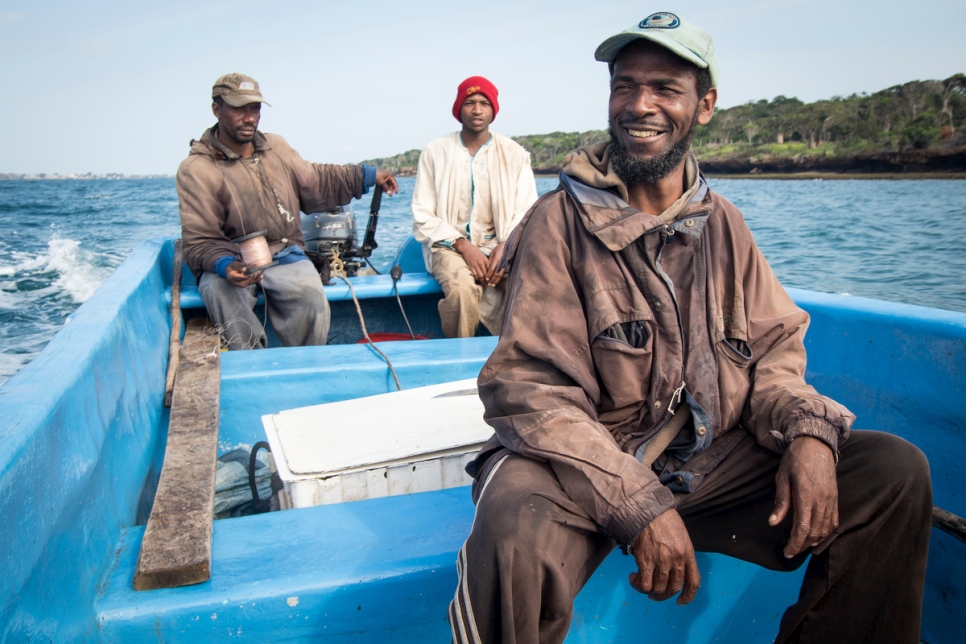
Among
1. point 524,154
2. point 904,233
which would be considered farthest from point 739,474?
point 904,233

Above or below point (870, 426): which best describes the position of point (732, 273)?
above

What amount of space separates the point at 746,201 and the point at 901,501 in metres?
28.2

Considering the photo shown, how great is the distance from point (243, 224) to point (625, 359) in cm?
292

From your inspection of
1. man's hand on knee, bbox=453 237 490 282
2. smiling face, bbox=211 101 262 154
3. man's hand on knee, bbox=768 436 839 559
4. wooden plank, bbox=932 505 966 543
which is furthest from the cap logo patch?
smiling face, bbox=211 101 262 154

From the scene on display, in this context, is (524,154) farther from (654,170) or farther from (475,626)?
(475,626)

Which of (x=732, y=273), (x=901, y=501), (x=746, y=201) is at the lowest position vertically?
(x=746, y=201)

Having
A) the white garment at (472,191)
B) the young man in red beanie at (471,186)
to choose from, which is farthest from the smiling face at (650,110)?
the white garment at (472,191)

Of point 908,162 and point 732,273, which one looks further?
point 908,162

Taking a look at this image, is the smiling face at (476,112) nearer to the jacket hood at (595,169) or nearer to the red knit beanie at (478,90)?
the red knit beanie at (478,90)

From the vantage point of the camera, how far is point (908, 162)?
44.5m

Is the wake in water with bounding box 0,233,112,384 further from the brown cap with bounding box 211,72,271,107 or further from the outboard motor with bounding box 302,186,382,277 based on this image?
the brown cap with bounding box 211,72,271,107

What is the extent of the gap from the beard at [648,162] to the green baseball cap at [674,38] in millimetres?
163

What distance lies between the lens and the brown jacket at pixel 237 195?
12.1 ft

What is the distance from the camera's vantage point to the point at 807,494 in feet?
4.61
